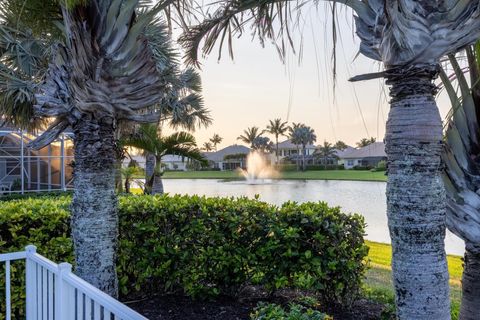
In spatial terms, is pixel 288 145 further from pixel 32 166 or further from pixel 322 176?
pixel 32 166

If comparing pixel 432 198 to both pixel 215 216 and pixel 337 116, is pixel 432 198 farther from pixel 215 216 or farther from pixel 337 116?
pixel 215 216

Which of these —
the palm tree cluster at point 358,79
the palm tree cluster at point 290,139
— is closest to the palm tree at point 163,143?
the palm tree cluster at point 358,79

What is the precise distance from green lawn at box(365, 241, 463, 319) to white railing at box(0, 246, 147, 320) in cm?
316

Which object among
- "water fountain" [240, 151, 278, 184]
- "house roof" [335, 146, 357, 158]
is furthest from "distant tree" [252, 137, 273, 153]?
"water fountain" [240, 151, 278, 184]

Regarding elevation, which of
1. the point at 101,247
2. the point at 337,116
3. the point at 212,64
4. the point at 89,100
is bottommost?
the point at 101,247

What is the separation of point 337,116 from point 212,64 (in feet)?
6.80

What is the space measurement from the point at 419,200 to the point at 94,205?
8.00ft

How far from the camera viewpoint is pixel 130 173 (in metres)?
15.5

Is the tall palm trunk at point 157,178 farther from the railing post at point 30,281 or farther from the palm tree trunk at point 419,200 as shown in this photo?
the palm tree trunk at point 419,200

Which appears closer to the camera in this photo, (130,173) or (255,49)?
(255,49)

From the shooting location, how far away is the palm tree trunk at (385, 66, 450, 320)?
2115 millimetres

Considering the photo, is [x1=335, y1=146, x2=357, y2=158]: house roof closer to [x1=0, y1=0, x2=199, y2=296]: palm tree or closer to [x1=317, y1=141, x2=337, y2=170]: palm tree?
[x1=317, y1=141, x2=337, y2=170]: palm tree

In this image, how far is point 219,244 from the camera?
14.3 ft

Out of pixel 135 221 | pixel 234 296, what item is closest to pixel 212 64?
pixel 135 221
